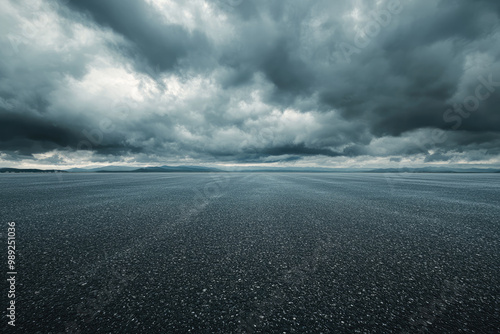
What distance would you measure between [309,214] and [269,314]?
6568 millimetres

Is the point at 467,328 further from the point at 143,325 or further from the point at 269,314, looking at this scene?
the point at 143,325

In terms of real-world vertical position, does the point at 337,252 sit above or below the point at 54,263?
below

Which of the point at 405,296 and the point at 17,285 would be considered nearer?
the point at 405,296

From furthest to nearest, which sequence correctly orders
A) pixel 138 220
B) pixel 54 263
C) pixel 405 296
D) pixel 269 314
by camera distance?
pixel 138 220, pixel 54 263, pixel 405 296, pixel 269 314

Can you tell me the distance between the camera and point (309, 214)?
8.72m

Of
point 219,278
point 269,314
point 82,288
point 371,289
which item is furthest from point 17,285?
point 371,289

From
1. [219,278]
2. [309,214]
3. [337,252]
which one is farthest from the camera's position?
[309,214]

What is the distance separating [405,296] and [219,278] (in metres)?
2.93

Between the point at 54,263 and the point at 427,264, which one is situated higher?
the point at 54,263

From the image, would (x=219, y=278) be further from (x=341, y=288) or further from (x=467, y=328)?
(x=467, y=328)

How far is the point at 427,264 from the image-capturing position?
4.10 metres

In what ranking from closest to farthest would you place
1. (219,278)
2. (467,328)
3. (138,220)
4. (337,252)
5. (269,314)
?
(467,328) → (269,314) → (219,278) → (337,252) → (138,220)

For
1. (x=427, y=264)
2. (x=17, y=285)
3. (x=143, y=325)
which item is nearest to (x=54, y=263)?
(x=17, y=285)

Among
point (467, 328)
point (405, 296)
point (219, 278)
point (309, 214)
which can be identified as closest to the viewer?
point (467, 328)
